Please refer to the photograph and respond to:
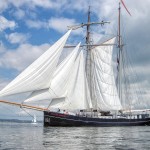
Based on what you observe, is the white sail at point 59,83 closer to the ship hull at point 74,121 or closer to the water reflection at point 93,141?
the ship hull at point 74,121

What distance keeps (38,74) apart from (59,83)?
7.93 metres

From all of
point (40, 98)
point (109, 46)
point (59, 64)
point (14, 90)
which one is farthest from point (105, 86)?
point (14, 90)

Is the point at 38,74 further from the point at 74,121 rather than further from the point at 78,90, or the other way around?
the point at 74,121

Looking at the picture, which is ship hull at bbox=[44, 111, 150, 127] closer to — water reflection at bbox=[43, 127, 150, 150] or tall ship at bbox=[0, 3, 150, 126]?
tall ship at bbox=[0, 3, 150, 126]

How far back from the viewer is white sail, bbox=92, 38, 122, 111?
257 ft

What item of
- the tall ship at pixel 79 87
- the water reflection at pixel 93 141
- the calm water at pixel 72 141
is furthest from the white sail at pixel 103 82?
the water reflection at pixel 93 141

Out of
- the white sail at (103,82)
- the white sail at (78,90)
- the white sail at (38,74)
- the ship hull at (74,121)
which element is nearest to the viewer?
the white sail at (38,74)

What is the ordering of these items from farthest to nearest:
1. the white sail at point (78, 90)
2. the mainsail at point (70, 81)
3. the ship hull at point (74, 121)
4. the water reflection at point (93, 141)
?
the white sail at point (78, 90), the ship hull at point (74, 121), the mainsail at point (70, 81), the water reflection at point (93, 141)

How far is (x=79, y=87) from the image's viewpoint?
70.8 metres

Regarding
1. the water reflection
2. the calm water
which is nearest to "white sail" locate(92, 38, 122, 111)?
the calm water

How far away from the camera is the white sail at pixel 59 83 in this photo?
62.7 m

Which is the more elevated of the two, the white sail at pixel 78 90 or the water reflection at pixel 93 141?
the white sail at pixel 78 90

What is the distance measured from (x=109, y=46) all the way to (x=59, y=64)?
20.1 metres

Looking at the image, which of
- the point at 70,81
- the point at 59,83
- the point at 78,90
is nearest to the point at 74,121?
the point at 78,90
